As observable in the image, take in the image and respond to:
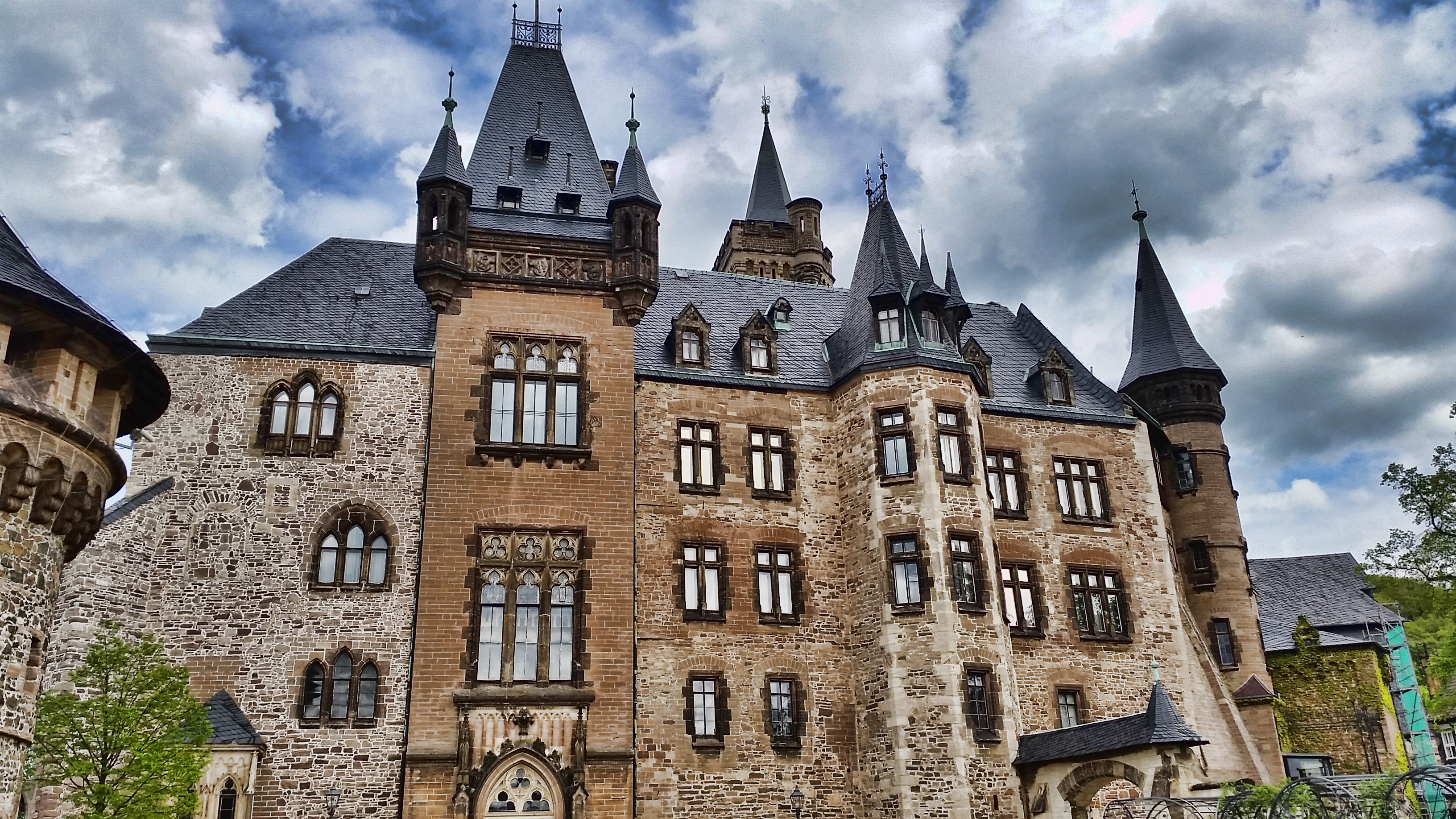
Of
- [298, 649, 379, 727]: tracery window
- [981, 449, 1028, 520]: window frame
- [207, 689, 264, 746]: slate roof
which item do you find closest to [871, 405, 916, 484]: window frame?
[981, 449, 1028, 520]: window frame

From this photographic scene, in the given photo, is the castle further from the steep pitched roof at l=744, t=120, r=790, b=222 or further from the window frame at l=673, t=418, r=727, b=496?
the steep pitched roof at l=744, t=120, r=790, b=222

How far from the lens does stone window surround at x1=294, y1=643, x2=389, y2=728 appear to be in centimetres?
2236

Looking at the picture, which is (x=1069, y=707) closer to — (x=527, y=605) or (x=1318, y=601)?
(x=527, y=605)

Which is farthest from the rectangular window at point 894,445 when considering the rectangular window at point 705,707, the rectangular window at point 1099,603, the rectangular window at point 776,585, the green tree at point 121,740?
the green tree at point 121,740

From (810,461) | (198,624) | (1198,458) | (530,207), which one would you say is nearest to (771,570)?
(810,461)

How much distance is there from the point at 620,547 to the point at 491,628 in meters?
3.09

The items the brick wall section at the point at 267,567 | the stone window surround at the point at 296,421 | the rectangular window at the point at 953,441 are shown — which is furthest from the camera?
the rectangular window at the point at 953,441

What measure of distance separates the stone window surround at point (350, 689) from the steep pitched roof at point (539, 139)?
9900mm

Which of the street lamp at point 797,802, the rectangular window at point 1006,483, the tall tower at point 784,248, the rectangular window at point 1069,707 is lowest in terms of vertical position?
the street lamp at point 797,802

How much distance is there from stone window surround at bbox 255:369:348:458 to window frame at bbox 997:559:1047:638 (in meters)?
15.2

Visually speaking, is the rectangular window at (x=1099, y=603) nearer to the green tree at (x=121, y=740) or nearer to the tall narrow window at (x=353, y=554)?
the tall narrow window at (x=353, y=554)

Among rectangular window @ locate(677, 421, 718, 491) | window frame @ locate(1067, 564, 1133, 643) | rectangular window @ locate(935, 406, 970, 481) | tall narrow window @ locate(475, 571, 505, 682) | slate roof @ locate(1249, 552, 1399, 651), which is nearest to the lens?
tall narrow window @ locate(475, 571, 505, 682)

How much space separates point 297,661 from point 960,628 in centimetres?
1349

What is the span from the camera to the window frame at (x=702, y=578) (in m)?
25.4
